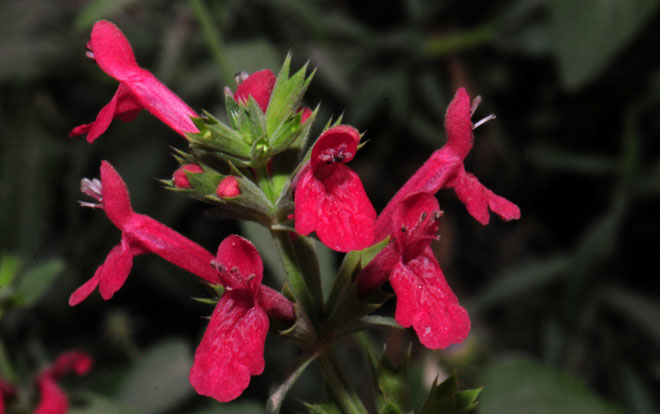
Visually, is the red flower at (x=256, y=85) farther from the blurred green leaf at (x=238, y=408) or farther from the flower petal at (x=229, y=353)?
the blurred green leaf at (x=238, y=408)

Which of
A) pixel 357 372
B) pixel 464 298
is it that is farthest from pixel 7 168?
pixel 464 298

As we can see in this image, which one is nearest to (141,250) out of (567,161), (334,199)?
(334,199)

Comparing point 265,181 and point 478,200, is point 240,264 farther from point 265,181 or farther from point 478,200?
point 478,200

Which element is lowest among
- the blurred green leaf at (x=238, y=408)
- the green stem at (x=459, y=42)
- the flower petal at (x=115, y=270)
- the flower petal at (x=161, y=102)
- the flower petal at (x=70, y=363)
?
the blurred green leaf at (x=238, y=408)

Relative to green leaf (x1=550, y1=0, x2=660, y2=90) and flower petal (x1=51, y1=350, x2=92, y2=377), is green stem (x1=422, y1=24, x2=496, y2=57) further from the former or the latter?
flower petal (x1=51, y1=350, x2=92, y2=377)

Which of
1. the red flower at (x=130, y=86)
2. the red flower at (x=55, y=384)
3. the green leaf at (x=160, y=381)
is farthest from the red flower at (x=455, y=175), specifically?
the green leaf at (x=160, y=381)
